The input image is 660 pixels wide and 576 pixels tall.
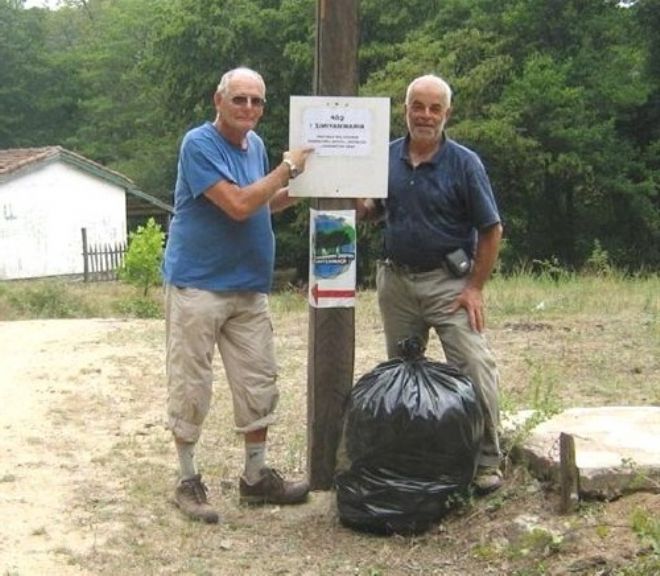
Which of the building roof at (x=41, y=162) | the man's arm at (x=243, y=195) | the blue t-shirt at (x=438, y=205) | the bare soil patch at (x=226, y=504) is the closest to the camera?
the bare soil patch at (x=226, y=504)

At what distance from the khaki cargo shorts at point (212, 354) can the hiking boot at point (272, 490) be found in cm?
26

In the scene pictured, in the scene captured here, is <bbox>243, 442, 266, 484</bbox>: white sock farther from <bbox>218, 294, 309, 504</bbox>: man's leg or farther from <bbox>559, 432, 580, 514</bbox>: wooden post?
<bbox>559, 432, 580, 514</bbox>: wooden post

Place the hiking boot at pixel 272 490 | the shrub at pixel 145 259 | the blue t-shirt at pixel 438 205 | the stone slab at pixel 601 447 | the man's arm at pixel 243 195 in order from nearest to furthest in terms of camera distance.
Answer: the stone slab at pixel 601 447, the man's arm at pixel 243 195, the blue t-shirt at pixel 438 205, the hiking boot at pixel 272 490, the shrub at pixel 145 259

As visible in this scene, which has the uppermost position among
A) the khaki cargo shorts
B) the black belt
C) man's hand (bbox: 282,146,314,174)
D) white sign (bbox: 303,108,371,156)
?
white sign (bbox: 303,108,371,156)

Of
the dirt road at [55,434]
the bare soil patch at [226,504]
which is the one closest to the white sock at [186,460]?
the bare soil patch at [226,504]


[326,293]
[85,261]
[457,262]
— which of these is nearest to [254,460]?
[326,293]

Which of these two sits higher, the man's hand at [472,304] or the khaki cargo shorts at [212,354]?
the man's hand at [472,304]

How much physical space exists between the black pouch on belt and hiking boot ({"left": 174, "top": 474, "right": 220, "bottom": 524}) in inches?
57.8

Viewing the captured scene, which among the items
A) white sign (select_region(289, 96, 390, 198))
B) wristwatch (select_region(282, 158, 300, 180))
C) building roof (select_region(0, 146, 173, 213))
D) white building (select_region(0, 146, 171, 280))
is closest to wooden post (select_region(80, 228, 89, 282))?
white building (select_region(0, 146, 171, 280))

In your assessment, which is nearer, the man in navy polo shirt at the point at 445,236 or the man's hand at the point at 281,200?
the man in navy polo shirt at the point at 445,236

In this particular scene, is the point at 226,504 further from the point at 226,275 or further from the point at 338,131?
the point at 338,131

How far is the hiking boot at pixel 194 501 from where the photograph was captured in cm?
445

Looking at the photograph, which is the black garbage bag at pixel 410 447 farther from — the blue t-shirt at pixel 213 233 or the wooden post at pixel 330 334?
the blue t-shirt at pixel 213 233

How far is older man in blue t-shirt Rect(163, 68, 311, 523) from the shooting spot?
421cm
